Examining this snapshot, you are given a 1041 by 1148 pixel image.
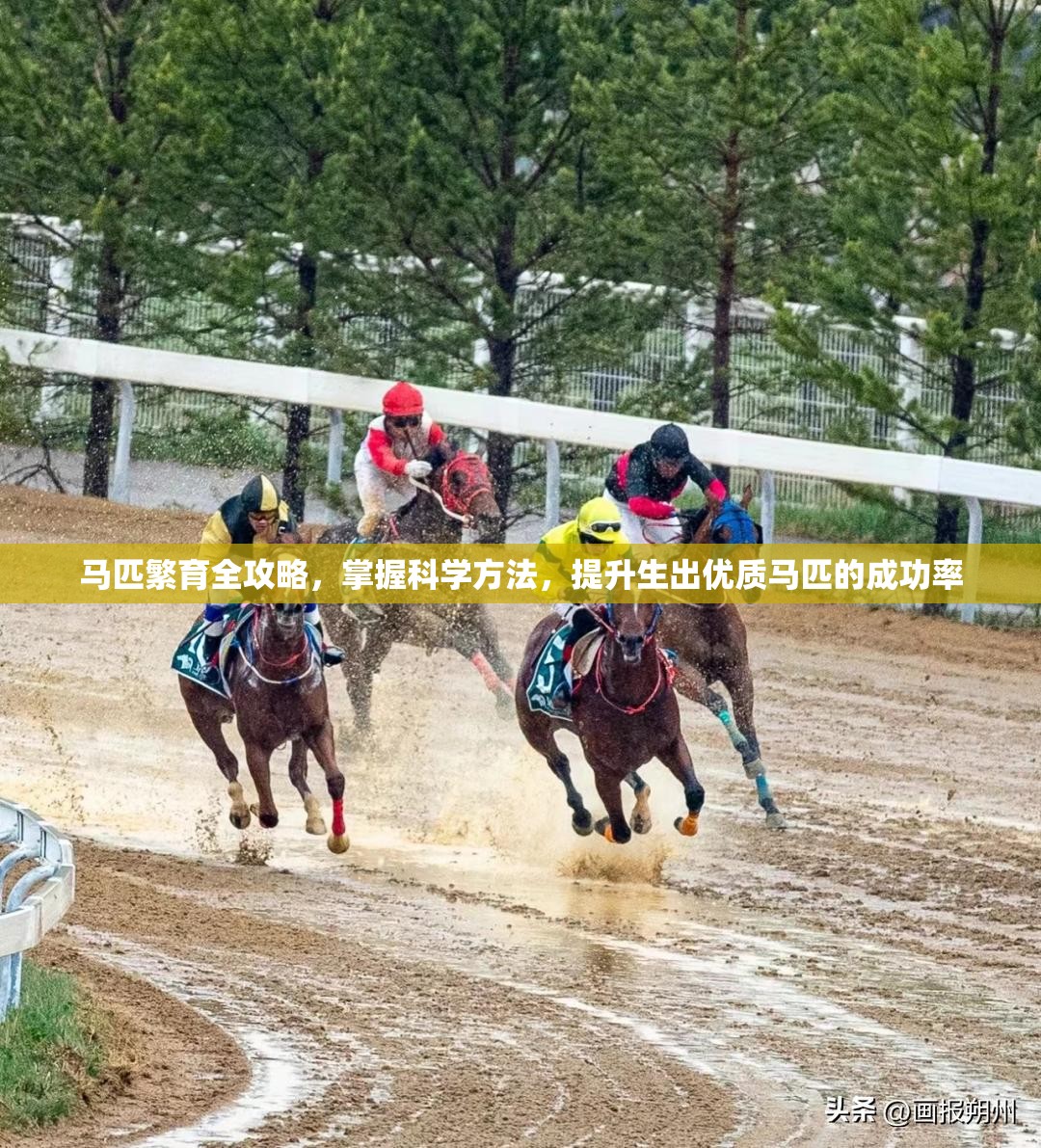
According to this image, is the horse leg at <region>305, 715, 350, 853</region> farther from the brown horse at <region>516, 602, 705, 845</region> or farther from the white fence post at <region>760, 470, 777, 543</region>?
the white fence post at <region>760, 470, 777, 543</region>

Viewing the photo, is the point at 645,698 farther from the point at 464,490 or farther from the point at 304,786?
the point at 464,490

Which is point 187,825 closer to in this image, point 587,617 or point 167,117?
point 587,617

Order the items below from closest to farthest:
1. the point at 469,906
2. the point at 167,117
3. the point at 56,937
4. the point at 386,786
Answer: the point at 56,937
the point at 469,906
the point at 386,786
the point at 167,117

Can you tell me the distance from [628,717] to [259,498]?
1978mm

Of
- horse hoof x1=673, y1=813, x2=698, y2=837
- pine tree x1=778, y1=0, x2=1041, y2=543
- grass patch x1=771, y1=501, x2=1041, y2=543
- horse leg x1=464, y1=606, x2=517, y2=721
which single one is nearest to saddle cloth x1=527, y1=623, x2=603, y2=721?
horse hoof x1=673, y1=813, x2=698, y2=837

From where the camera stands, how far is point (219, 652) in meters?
12.0

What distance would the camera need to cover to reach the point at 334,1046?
8125 mm

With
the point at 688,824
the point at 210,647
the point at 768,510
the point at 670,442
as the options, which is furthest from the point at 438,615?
the point at 768,510

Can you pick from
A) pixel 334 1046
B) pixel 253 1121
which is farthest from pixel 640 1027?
pixel 253 1121

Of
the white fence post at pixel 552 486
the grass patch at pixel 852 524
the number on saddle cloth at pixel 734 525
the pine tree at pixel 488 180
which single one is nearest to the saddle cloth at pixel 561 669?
the number on saddle cloth at pixel 734 525

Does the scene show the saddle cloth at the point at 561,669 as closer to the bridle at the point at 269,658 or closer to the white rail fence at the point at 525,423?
the bridle at the point at 269,658

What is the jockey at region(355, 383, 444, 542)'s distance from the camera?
44.6 feet

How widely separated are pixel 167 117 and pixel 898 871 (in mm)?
11899

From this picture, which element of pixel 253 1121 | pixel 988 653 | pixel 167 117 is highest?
pixel 167 117
